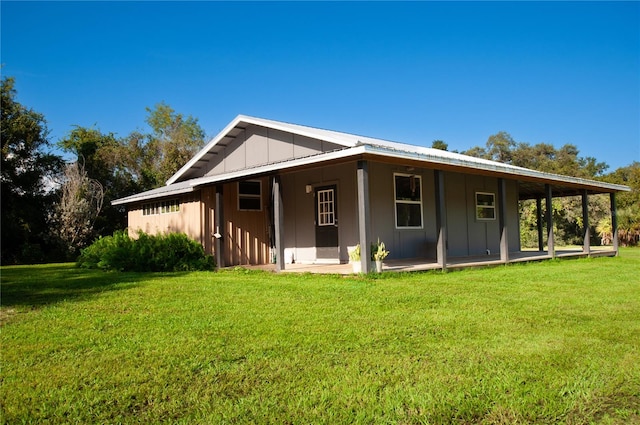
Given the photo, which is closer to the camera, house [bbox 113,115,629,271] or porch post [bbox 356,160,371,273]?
porch post [bbox 356,160,371,273]

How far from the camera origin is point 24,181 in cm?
1969

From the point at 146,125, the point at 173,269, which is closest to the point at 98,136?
the point at 146,125

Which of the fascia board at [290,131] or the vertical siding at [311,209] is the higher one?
the fascia board at [290,131]

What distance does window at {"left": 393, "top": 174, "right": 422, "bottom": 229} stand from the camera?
1161cm

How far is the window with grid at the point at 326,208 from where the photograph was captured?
1141cm

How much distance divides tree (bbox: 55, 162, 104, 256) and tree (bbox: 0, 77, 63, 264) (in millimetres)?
838

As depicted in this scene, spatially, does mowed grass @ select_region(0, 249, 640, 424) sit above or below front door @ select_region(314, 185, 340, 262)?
below

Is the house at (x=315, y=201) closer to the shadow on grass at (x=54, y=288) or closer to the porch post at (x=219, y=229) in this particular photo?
the porch post at (x=219, y=229)

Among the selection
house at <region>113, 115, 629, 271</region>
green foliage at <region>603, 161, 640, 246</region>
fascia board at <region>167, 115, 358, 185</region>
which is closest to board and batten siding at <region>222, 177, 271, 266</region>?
house at <region>113, 115, 629, 271</region>

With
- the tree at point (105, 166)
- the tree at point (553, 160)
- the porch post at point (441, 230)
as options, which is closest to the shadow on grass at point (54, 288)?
the porch post at point (441, 230)

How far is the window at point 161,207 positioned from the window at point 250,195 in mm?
2196

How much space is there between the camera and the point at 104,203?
21.3 metres

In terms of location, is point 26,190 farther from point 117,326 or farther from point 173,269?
point 117,326

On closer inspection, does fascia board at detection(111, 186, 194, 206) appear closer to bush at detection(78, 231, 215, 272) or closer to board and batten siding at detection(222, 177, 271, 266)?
board and batten siding at detection(222, 177, 271, 266)
